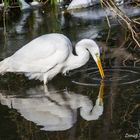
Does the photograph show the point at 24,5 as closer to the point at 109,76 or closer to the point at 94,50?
the point at 94,50

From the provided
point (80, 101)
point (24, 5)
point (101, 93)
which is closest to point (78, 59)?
point (101, 93)

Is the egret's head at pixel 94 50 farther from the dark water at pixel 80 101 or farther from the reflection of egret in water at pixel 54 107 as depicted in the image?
the reflection of egret in water at pixel 54 107

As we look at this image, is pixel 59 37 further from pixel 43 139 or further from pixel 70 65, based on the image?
pixel 43 139

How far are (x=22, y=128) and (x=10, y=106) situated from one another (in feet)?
2.81

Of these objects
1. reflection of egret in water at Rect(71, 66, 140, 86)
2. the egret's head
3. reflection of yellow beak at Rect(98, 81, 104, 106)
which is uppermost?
the egret's head

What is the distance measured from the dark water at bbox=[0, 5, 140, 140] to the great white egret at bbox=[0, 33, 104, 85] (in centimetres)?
15

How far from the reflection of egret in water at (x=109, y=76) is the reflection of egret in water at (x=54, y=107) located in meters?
0.28

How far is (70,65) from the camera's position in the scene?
306 inches

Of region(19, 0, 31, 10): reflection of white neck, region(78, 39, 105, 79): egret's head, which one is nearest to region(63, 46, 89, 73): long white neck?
region(78, 39, 105, 79): egret's head

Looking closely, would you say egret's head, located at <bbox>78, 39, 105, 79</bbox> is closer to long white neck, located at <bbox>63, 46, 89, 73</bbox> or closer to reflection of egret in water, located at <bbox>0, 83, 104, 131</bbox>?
long white neck, located at <bbox>63, 46, 89, 73</bbox>

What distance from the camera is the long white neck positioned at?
773 centimetres

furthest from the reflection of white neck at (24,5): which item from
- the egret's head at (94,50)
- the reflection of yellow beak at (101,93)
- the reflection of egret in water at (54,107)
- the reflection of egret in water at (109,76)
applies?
the reflection of yellow beak at (101,93)

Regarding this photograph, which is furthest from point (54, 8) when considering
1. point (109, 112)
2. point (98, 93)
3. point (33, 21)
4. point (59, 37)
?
point (109, 112)

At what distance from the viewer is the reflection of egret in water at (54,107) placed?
5883 millimetres
